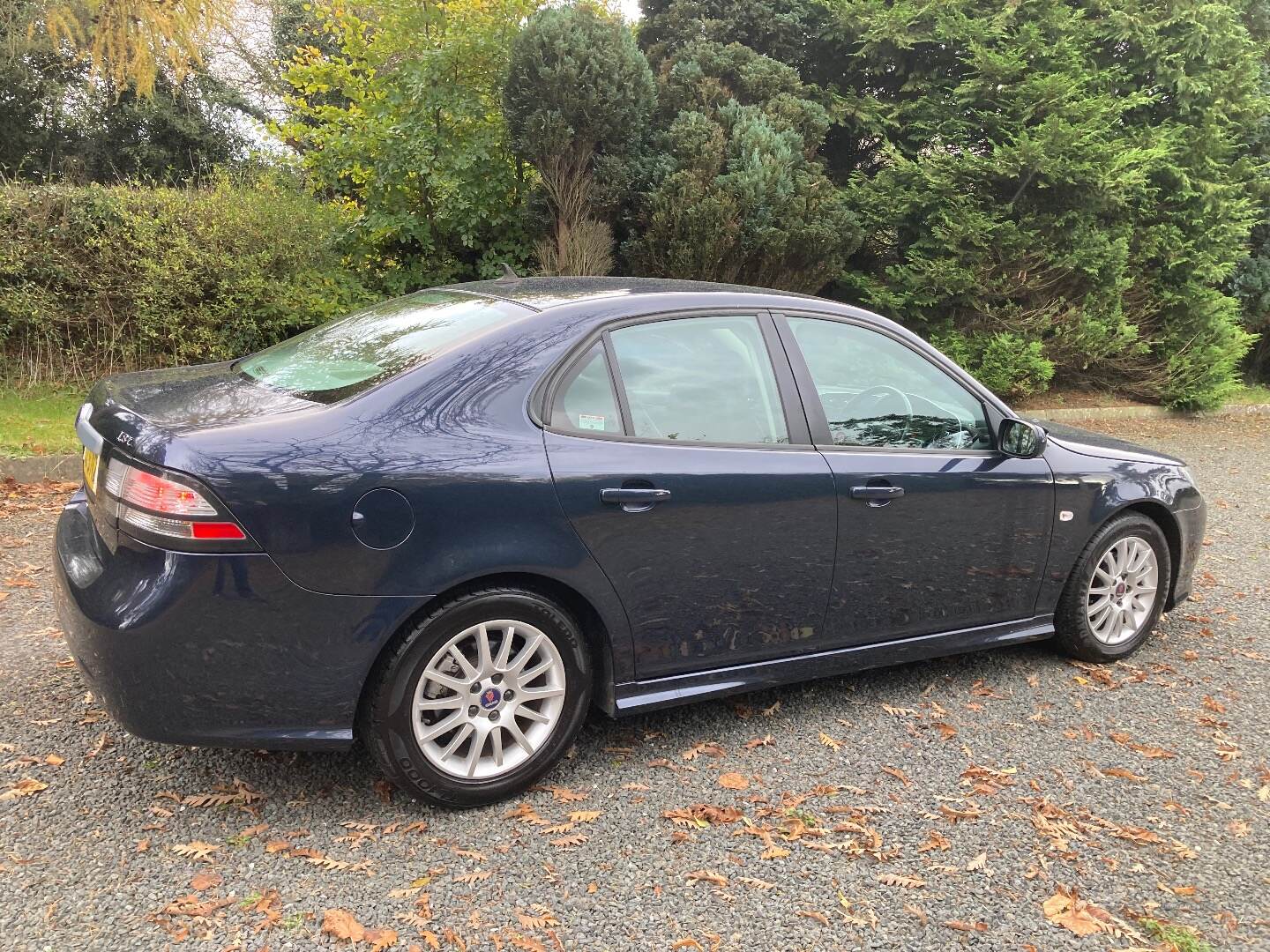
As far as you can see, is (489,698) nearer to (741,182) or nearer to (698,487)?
(698,487)

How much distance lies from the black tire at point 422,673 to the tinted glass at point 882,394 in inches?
50.1

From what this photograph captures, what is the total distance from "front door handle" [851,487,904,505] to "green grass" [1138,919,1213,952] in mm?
1490

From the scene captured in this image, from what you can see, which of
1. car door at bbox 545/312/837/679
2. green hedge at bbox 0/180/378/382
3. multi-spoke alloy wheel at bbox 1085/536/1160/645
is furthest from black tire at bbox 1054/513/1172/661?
green hedge at bbox 0/180/378/382

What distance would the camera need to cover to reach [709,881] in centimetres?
257

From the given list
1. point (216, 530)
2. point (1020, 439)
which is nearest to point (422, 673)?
point (216, 530)

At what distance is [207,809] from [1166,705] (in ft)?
11.7

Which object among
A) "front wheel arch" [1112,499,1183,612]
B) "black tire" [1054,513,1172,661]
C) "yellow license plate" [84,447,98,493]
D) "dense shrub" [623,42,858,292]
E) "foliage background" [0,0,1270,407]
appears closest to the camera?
"yellow license plate" [84,447,98,493]

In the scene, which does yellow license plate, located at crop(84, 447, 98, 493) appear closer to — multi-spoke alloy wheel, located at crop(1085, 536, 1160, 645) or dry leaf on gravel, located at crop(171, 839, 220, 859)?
dry leaf on gravel, located at crop(171, 839, 220, 859)

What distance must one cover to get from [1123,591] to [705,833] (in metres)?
2.46

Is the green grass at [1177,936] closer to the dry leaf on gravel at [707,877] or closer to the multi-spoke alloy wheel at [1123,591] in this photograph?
the dry leaf on gravel at [707,877]

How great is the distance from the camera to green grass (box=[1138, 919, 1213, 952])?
240cm

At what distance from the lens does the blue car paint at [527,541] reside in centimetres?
248

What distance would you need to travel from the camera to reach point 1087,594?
404 cm

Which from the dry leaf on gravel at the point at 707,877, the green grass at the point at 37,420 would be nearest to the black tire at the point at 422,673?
the dry leaf on gravel at the point at 707,877
